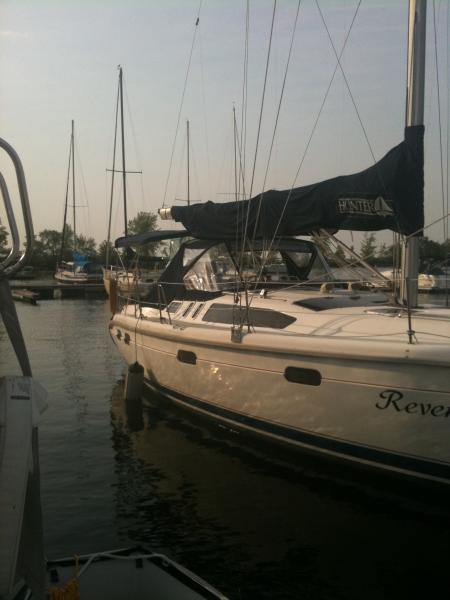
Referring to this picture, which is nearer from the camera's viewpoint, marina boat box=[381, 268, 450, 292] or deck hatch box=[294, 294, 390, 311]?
deck hatch box=[294, 294, 390, 311]

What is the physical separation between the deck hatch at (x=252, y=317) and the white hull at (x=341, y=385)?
160 millimetres

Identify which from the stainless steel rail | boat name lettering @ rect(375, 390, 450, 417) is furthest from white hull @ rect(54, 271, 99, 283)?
the stainless steel rail

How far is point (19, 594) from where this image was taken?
3.38 metres

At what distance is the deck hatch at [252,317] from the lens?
7.33 m

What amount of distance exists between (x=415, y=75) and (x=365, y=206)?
5.56ft

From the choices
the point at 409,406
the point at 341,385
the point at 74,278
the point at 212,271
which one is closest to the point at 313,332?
the point at 341,385

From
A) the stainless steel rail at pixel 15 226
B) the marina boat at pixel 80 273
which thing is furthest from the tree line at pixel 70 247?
the stainless steel rail at pixel 15 226

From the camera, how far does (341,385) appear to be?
20.0 ft

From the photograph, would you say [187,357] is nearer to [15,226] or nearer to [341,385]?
[341,385]

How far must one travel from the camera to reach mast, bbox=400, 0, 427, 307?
7195 mm

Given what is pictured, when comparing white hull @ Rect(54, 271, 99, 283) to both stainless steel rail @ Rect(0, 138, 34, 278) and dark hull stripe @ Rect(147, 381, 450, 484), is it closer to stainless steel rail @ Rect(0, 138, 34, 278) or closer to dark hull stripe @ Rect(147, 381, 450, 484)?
dark hull stripe @ Rect(147, 381, 450, 484)

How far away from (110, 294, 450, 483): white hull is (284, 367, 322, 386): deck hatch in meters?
0.02

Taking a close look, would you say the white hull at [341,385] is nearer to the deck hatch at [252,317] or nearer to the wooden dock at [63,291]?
the deck hatch at [252,317]

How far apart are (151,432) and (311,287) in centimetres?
341
